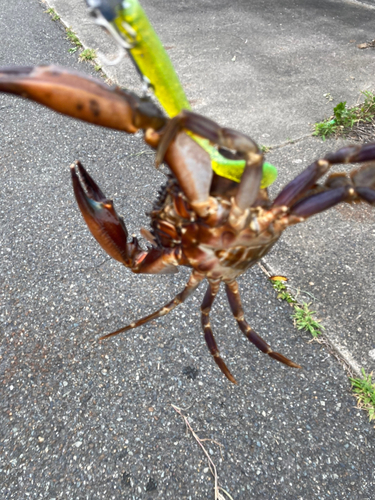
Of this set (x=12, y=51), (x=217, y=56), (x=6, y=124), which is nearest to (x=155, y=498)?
(x=6, y=124)

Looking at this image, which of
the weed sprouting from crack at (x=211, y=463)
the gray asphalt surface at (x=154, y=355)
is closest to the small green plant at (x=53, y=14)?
the gray asphalt surface at (x=154, y=355)

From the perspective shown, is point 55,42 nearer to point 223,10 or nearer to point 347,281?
point 223,10

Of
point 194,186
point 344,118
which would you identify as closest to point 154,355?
point 194,186

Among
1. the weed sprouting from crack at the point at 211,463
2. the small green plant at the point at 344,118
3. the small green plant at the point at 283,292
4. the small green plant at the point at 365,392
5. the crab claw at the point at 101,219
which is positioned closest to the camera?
the crab claw at the point at 101,219

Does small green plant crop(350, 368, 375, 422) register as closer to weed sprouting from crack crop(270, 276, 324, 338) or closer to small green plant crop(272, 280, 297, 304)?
weed sprouting from crack crop(270, 276, 324, 338)

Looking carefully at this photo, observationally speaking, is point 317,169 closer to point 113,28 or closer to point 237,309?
point 113,28

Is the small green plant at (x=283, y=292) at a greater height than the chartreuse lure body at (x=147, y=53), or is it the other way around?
the chartreuse lure body at (x=147, y=53)

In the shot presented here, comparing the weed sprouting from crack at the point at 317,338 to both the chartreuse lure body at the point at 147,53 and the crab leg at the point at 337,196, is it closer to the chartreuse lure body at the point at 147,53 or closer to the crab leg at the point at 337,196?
the crab leg at the point at 337,196
